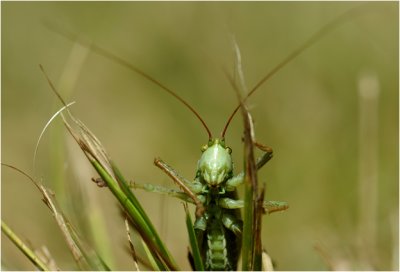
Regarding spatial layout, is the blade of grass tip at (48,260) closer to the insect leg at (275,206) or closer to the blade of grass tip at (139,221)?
the blade of grass tip at (139,221)

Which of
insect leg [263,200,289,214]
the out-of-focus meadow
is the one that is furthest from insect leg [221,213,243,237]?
the out-of-focus meadow

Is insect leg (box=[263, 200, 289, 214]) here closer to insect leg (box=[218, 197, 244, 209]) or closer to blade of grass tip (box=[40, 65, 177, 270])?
insect leg (box=[218, 197, 244, 209])

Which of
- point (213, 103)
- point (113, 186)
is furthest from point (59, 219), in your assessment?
point (213, 103)

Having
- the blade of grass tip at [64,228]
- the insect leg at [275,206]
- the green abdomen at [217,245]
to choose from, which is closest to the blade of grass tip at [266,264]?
the insect leg at [275,206]

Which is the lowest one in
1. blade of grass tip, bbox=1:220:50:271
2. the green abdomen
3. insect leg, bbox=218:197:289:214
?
blade of grass tip, bbox=1:220:50:271

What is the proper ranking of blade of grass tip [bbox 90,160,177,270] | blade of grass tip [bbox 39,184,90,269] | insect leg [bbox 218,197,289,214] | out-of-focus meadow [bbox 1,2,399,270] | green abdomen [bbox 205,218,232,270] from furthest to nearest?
1. out-of-focus meadow [bbox 1,2,399,270]
2. green abdomen [bbox 205,218,232,270]
3. insect leg [bbox 218,197,289,214]
4. blade of grass tip [bbox 39,184,90,269]
5. blade of grass tip [bbox 90,160,177,270]

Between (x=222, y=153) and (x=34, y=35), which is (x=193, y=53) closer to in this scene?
(x=34, y=35)

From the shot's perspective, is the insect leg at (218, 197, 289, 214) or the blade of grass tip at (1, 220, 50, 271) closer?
the blade of grass tip at (1, 220, 50, 271)
